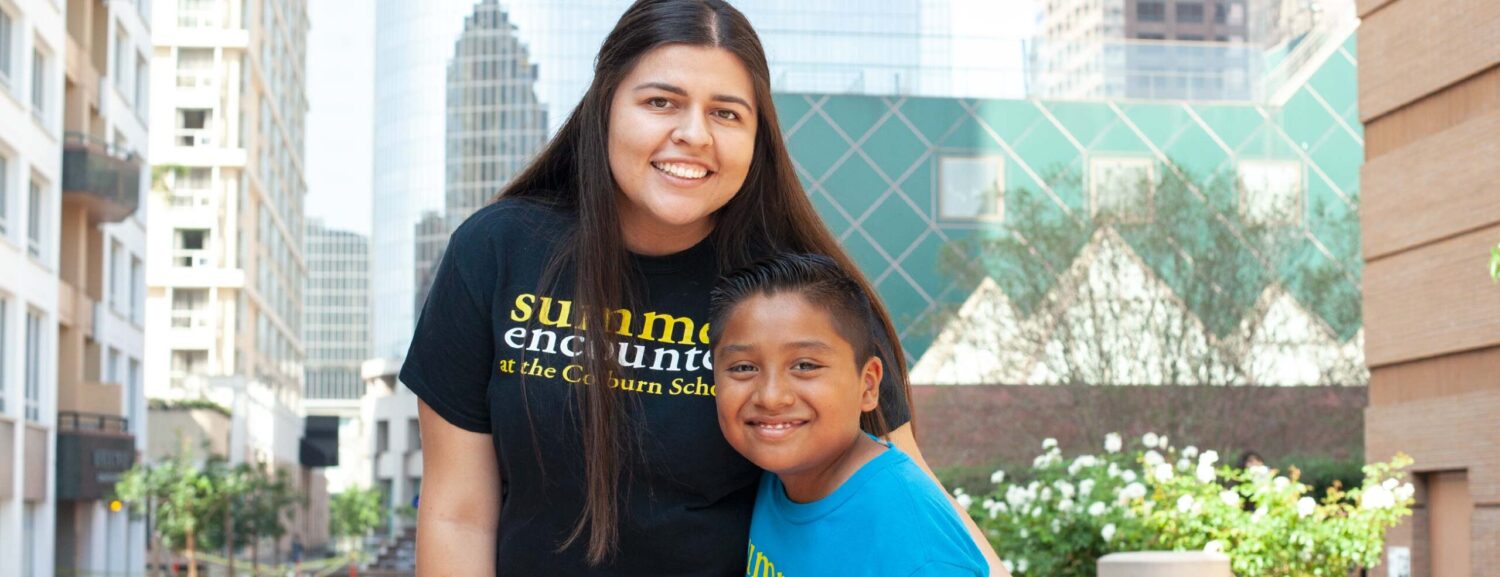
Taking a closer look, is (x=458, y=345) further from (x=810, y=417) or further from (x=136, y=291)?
(x=136, y=291)

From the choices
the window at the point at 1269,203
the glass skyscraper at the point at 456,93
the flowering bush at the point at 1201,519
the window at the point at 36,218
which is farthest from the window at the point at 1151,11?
the flowering bush at the point at 1201,519

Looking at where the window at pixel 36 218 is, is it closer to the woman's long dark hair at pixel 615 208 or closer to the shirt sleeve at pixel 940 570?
the woman's long dark hair at pixel 615 208

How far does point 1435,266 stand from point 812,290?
764cm

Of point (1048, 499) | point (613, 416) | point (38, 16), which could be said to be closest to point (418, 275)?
point (38, 16)

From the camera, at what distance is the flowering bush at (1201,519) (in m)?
10.1

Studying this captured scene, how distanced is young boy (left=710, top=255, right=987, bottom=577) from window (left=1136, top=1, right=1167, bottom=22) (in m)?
121

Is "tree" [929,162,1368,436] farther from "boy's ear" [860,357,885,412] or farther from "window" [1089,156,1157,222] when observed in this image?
"boy's ear" [860,357,885,412]

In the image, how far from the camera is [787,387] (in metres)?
2.72

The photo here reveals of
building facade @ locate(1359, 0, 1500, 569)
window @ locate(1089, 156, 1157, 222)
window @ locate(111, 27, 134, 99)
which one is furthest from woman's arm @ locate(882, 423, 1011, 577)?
window @ locate(111, 27, 134, 99)

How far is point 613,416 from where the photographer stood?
9.53 ft

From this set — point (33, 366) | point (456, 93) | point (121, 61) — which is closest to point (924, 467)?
point (33, 366)

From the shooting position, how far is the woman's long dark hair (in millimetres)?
2908

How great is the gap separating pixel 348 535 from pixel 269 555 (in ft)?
122

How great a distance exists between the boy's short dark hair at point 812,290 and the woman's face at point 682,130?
0.16 meters
